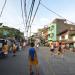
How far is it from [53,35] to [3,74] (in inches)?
3985

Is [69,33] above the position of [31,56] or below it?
above

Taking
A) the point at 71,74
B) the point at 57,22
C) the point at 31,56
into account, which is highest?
the point at 57,22

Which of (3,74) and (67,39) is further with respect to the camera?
(67,39)

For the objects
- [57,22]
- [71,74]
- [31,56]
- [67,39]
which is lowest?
[71,74]

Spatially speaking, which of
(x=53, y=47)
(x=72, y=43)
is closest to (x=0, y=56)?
(x=53, y=47)

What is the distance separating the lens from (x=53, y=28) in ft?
379

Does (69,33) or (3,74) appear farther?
(69,33)

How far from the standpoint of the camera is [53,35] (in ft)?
378

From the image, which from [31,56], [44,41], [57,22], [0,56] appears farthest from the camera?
[44,41]

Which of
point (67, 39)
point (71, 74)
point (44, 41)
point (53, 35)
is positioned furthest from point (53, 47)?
point (44, 41)

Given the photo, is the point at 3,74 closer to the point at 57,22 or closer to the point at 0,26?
the point at 0,26

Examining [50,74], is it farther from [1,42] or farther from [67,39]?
[67,39]

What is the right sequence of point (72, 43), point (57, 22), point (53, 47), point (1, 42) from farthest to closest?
point (57, 22)
point (72, 43)
point (53, 47)
point (1, 42)

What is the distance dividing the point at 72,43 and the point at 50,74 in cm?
6317
